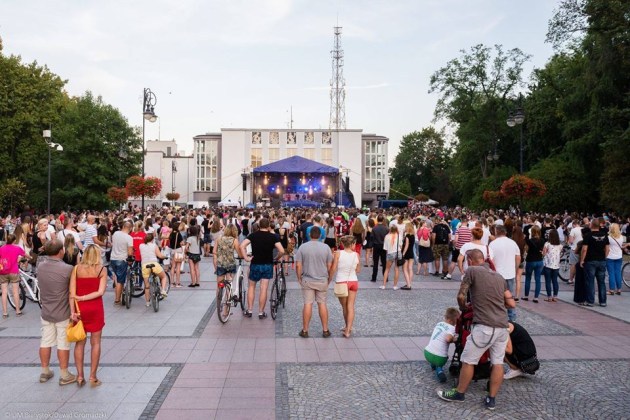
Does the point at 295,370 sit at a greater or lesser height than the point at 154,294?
lesser

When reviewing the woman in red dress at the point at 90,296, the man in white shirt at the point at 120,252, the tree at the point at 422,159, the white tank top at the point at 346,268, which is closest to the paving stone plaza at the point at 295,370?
the woman in red dress at the point at 90,296

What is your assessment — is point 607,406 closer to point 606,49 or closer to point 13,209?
point 606,49

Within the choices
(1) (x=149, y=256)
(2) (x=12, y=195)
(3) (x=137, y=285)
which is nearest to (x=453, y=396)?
(1) (x=149, y=256)

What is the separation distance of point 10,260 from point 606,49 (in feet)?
82.8

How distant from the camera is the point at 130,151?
40.0 metres

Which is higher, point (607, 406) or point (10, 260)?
point (10, 260)

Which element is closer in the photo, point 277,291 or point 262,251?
point 262,251

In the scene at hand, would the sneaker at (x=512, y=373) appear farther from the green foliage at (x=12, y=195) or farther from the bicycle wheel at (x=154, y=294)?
the green foliage at (x=12, y=195)

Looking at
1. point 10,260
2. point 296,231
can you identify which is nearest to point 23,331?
point 10,260

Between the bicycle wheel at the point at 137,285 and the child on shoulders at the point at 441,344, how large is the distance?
21.7 feet

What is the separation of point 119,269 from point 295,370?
17.1ft

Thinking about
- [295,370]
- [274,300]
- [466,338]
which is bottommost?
[295,370]

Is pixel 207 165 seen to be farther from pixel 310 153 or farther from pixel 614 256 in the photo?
pixel 614 256

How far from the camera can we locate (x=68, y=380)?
18.0 feet
